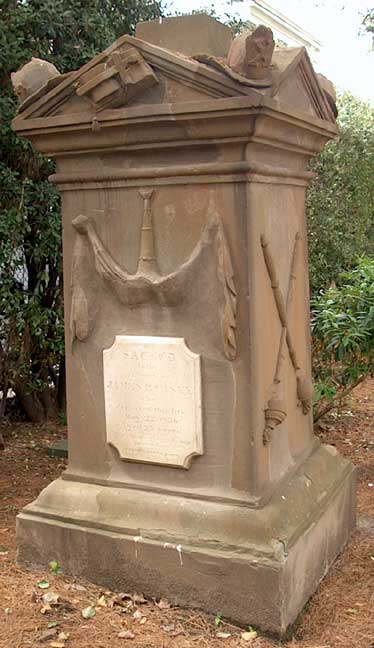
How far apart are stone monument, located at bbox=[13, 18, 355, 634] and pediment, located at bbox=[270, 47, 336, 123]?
0.05 feet

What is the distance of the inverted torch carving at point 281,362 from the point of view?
3473 mm

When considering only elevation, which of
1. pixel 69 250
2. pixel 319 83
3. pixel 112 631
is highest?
pixel 319 83

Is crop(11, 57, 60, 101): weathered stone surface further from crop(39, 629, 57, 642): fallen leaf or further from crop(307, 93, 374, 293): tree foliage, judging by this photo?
crop(307, 93, 374, 293): tree foliage

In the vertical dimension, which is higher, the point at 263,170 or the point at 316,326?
the point at 263,170

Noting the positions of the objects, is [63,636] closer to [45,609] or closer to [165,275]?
[45,609]

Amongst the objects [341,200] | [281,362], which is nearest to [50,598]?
[281,362]

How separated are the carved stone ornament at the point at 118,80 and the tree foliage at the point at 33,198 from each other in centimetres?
278

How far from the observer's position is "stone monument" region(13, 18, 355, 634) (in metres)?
3.27

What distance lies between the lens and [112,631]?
3230mm

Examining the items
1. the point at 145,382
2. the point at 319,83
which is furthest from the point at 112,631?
the point at 319,83

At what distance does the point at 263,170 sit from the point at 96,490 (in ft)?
5.73

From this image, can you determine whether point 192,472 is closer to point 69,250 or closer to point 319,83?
point 69,250

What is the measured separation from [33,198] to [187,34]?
10.1 ft

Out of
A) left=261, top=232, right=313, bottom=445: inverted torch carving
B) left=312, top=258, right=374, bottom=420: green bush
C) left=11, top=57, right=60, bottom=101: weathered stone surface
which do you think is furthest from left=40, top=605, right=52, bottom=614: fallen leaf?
left=312, top=258, right=374, bottom=420: green bush
